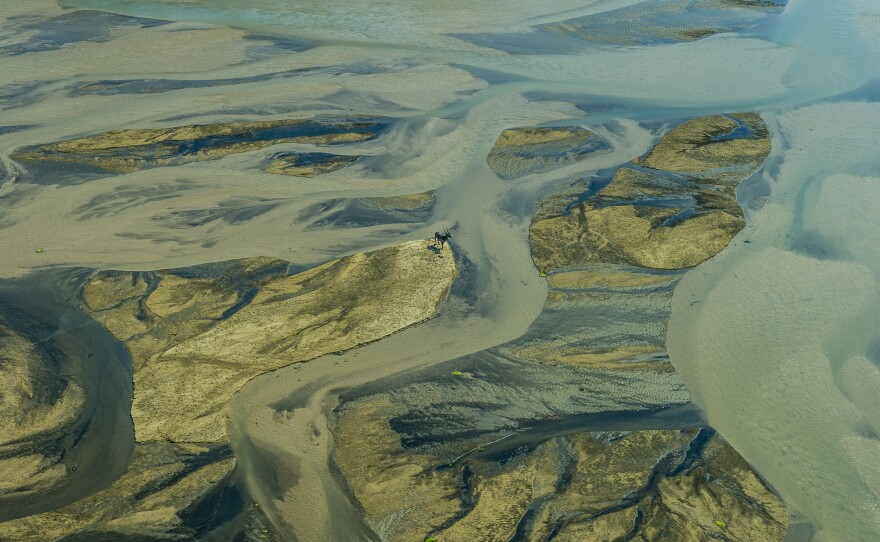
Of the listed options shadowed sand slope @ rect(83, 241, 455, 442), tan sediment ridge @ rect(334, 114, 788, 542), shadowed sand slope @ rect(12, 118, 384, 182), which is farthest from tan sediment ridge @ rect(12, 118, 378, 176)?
tan sediment ridge @ rect(334, 114, 788, 542)

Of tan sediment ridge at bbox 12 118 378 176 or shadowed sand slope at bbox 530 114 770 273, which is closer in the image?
shadowed sand slope at bbox 530 114 770 273

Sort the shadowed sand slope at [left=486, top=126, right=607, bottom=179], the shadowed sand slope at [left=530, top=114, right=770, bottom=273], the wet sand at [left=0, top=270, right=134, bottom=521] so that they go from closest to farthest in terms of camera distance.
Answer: the wet sand at [left=0, top=270, right=134, bottom=521] < the shadowed sand slope at [left=530, top=114, right=770, bottom=273] < the shadowed sand slope at [left=486, top=126, right=607, bottom=179]

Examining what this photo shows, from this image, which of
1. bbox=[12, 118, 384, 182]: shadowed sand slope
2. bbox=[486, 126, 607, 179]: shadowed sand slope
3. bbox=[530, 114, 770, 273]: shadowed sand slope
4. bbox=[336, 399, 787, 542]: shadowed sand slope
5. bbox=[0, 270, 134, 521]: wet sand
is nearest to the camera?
bbox=[336, 399, 787, 542]: shadowed sand slope

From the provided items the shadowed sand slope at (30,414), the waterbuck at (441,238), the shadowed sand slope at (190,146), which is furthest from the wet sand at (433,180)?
the shadowed sand slope at (30,414)

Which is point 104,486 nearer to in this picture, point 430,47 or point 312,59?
point 312,59

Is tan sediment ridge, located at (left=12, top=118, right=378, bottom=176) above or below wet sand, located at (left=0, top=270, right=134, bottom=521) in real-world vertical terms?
above

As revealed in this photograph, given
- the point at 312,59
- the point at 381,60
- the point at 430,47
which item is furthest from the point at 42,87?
the point at 430,47

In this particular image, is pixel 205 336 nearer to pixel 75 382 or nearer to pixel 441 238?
pixel 75 382

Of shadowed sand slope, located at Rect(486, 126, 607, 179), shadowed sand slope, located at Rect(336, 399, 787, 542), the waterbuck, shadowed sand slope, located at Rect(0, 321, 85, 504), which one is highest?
shadowed sand slope, located at Rect(486, 126, 607, 179)

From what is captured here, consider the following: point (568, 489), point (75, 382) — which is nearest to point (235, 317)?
point (75, 382)

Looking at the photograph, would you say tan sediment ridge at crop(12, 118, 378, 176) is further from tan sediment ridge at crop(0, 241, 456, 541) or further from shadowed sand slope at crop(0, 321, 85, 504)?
shadowed sand slope at crop(0, 321, 85, 504)
